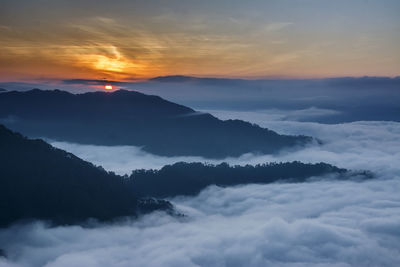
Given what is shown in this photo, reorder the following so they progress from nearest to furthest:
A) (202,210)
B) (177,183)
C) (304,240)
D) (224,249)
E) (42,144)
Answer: (224,249) < (304,240) < (42,144) < (202,210) < (177,183)

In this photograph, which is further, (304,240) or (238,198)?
(238,198)

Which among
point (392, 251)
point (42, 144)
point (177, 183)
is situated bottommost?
point (392, 251)

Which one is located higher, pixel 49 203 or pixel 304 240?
pixel 49 203

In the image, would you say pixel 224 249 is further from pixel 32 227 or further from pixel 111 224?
pixel 32 227

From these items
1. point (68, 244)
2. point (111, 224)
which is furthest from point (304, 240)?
point (68, 244)

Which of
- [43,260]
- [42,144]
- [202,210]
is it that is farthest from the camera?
[202,210]

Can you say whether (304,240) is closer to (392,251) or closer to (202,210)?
(392,251)

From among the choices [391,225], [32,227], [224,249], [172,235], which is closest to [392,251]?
[391,225]
